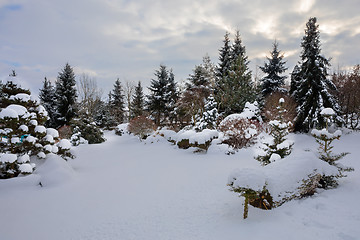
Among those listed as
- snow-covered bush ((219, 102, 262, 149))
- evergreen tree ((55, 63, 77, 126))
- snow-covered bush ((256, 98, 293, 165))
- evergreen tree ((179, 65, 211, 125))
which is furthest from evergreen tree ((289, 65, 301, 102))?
evergreen tree ((55, 63, 77, 126))

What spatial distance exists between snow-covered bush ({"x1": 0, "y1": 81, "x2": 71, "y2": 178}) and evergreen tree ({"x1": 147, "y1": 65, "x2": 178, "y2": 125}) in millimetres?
17439

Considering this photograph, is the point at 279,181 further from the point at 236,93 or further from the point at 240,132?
the point at 236,93

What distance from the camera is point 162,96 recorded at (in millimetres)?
25391

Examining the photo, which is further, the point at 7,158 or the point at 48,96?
the point at 48,96

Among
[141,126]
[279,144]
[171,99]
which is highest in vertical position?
[171,99]

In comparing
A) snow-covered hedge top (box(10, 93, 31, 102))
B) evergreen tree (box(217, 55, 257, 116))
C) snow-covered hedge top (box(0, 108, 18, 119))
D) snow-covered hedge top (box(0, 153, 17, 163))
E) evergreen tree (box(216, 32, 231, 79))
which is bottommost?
snow-covered hedge top (box(0, 153, 17, 163))

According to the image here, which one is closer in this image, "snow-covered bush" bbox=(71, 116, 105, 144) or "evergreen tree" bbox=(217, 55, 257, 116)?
"snow-covered bush" bbox=(71, 116, 105, 144)

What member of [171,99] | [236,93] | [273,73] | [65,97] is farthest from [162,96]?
[273,73]

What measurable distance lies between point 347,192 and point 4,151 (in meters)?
10.3

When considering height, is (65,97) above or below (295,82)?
below

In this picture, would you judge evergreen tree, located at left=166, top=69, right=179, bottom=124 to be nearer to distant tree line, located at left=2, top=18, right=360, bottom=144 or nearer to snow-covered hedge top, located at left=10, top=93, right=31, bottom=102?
distant tree line, located at left=2, top=18, right=360, bottom=144

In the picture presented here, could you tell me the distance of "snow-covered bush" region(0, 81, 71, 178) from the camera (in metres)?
6.19

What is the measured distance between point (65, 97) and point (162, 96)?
12.2 m

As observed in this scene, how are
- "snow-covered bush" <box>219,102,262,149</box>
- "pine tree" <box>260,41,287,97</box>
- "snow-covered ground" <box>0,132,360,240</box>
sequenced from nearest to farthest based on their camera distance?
"snow-covered ground" <box>0,132,360,240</box> → "snow-covered bush" <box>219,102,262,149</box> → "pine tree" <box>260,41,287,97</box>
